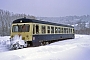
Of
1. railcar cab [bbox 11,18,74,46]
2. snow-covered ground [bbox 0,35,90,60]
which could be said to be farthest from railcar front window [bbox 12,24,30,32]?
snow-covered ground [bbox 0,35,90,60]

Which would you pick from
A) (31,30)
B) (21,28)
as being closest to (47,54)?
(31,30)

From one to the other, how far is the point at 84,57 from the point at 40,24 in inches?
364

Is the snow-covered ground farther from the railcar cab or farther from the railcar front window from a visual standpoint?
the railcar front window

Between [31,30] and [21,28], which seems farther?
[21,28]

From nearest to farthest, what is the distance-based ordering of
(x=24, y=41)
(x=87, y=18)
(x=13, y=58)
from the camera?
(x=13, y=58)
(x=24, y=41)
(x=87, y=18)

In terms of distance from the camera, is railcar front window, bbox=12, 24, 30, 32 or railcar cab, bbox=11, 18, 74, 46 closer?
railcar cab, bbox=11, 18, 74, 46

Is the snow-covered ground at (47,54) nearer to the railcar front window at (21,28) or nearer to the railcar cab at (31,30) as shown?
the railcar cab at (31,30)

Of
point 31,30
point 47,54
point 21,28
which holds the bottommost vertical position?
point 47,54

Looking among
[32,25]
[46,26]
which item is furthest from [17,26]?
[46,26]

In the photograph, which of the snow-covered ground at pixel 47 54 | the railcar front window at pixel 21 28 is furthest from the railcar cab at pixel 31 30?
the snow-covered ground at pixel 47 54

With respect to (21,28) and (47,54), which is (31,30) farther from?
(47,54)

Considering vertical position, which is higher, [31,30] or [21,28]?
[21,28]

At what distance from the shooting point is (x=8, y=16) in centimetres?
6819

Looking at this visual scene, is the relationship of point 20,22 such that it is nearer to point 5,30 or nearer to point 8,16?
point 5,30
